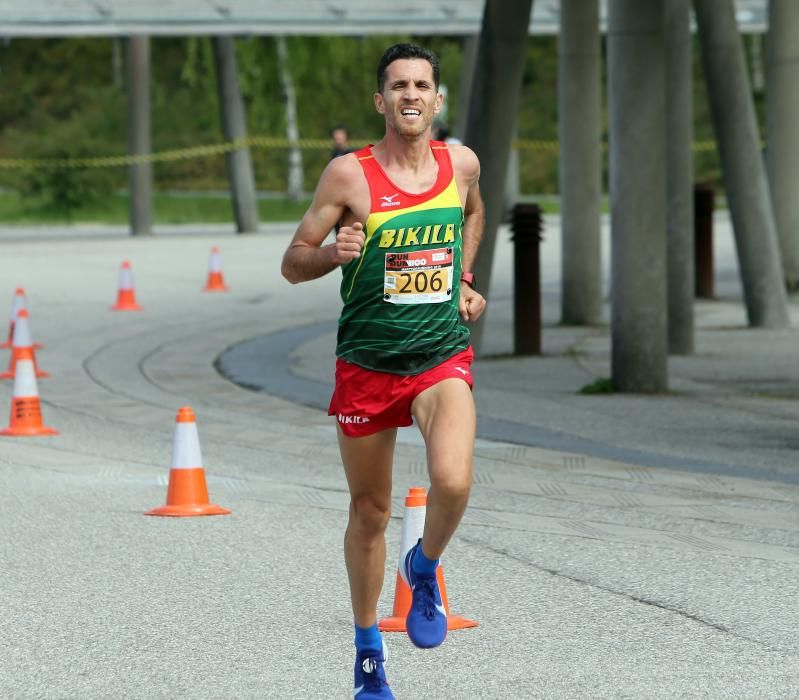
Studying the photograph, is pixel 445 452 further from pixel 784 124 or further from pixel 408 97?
pixel 784 124

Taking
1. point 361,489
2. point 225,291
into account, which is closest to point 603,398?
point 361,489

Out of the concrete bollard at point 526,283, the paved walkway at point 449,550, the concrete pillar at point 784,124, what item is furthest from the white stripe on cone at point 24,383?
the concrete pillar at point 784,124

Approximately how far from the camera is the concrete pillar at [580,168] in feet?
61.3

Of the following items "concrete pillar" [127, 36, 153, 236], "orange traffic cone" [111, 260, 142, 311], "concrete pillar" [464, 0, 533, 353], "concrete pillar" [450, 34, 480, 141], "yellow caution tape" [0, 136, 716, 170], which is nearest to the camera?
"concrete pillar" [464, 0, 533, 353]

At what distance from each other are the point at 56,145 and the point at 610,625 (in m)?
51.3

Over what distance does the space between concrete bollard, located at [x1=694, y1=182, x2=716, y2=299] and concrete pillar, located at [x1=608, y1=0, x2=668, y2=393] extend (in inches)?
334

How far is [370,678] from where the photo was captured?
539 centimetres

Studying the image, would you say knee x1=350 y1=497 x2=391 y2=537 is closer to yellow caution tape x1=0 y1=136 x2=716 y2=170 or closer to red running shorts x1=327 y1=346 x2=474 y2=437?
red running shorts x1=327 y1=346 x2=474 y2=437

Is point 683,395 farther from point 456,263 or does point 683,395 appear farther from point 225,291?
point 225,291

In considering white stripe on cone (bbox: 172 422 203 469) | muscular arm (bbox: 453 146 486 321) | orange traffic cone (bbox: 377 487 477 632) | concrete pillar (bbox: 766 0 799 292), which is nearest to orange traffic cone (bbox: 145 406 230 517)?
white stripe on cone (bbox: 172 422 203 469)

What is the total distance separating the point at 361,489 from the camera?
5543mm

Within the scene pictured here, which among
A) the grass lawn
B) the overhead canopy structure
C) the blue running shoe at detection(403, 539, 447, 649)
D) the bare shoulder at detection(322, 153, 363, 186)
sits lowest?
the grass lawn

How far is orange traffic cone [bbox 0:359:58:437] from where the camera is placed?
11.6 metres

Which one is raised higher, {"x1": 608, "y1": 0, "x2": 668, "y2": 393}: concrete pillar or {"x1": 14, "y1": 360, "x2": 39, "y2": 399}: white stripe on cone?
{"x1": 608, "y1": 0, "x2": 668, "y2": 393}: concrete pillar
